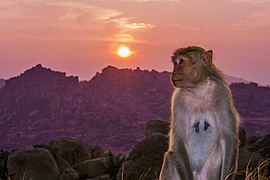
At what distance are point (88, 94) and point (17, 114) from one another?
2180 cm

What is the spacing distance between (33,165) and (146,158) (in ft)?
25.8

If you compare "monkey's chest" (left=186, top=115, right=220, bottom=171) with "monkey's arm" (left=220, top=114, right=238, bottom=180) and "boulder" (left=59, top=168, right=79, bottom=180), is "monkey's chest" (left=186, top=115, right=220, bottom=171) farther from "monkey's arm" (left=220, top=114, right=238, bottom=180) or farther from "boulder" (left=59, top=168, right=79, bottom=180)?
"boulder" (left=59, top=168, right=79, bottom=180)

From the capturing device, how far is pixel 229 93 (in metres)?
7.49

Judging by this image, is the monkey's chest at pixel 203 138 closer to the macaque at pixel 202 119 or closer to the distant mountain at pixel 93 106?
the macaque at pixel 202 119

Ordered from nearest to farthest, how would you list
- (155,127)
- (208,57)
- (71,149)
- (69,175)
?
(208,57)
(155,127)
(69,175)
(71,149)

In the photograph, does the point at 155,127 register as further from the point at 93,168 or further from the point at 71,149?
the point at 71,149

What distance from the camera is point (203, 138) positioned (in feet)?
24.9

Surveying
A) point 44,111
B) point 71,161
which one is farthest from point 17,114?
point 71,161

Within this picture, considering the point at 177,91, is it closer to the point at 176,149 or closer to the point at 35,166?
the point at 176,149

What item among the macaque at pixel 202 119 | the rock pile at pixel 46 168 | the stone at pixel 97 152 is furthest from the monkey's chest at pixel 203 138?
the stone at pixel 97 152

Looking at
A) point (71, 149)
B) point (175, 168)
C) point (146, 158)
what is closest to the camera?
point (175, 168)

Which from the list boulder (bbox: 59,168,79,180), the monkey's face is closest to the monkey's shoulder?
the monkey's face

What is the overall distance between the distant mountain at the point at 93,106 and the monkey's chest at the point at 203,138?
109823 mm

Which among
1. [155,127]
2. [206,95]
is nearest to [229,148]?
[206,95]
